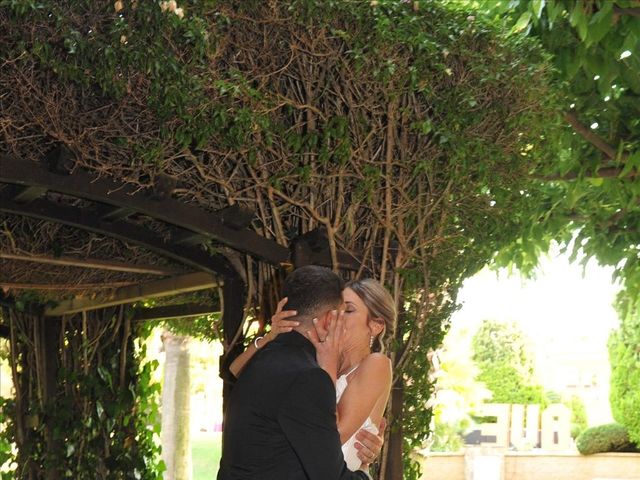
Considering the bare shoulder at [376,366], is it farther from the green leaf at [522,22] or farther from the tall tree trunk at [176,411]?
the tall tree trunk at [176,411]

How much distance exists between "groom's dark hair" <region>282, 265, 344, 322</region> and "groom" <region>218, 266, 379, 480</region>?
0.10m

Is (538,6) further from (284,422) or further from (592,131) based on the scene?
(284,422)

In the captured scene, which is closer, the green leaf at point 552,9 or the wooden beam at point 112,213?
the wooden beam at point 112,213

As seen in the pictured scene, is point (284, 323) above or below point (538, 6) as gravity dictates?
below

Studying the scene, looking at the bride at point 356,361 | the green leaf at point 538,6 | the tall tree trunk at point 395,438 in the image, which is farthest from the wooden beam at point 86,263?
the green leaf at point 538,6

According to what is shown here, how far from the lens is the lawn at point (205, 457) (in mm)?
18000

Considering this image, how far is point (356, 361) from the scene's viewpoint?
3566 mm

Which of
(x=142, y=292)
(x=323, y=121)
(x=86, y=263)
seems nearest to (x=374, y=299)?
(x=323, y=121)

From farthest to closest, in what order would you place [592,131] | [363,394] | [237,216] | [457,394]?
1. [457,394]
2. [592,131]
3. [237,216]
4. [363,394]

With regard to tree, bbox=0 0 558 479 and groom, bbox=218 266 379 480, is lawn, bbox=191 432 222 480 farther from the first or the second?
groom, bbox=218 266 379 480

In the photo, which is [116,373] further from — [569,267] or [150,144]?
[150,144]

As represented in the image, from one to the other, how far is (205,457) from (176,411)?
7.58 m

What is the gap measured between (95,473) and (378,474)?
3.49m

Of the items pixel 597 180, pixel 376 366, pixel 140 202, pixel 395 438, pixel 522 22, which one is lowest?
pixel 395 438
